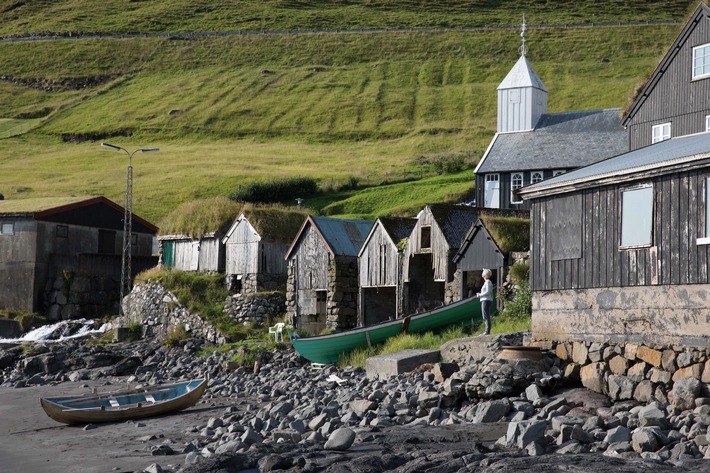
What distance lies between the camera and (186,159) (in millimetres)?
84750

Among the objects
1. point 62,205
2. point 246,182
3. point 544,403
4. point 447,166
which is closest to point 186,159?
point 246,182

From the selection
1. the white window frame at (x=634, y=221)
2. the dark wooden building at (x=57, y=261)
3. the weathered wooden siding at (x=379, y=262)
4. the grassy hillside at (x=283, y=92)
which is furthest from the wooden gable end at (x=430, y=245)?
the dark wooden building at (x=57, y=261)

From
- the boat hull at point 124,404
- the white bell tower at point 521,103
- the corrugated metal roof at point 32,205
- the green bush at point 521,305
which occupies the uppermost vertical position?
the white bell tower at point 521,103

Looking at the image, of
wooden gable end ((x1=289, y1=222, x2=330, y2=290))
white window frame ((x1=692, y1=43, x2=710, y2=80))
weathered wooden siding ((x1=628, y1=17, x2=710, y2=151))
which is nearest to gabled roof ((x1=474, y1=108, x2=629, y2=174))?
weathered wooden siding ((x1=628, y1=17, x2=710, y2=151))

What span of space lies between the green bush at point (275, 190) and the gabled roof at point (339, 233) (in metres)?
26.0

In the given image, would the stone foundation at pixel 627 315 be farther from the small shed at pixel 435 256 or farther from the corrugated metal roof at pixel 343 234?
the corrugated metal roof at pixel 343 234

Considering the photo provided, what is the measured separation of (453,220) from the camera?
34781 millimetres

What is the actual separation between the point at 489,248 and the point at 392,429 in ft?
47.0

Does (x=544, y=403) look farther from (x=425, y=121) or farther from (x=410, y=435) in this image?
(x=425, y=121)

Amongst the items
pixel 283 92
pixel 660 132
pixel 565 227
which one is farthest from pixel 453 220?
pixel 283 92

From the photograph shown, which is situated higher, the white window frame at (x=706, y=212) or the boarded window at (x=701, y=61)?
the boarded window at (x=701, y=61)

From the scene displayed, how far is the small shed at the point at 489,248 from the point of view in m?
31.0

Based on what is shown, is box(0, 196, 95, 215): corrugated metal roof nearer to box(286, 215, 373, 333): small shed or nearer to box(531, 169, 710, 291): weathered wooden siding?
box(286, 215, 373, 333): small shed

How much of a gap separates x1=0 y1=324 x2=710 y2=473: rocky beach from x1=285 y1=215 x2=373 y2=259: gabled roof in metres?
9.96
